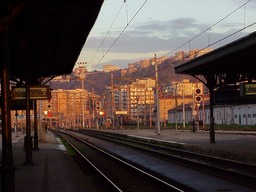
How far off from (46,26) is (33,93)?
279 inches

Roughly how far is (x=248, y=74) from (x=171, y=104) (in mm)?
156118

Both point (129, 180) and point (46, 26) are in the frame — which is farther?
point (129, 180)

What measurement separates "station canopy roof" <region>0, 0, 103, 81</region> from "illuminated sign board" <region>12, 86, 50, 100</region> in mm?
1061

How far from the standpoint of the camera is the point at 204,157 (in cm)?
2353

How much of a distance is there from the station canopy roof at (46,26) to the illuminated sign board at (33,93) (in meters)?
1.06

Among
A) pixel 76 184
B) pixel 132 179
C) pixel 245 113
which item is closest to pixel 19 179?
pixel 76 184

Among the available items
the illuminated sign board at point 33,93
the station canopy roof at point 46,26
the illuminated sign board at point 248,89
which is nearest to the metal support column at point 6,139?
the station canopy roof at point 46,26

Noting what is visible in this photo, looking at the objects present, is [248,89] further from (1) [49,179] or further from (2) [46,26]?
(2) [46,26]

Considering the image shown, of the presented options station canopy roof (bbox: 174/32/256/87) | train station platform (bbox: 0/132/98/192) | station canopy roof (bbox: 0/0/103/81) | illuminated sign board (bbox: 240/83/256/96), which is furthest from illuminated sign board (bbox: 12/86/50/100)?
illuminated sign board (bbox: 240/83/256/96)

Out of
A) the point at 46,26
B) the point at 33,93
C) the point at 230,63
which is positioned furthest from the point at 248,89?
the point at 46,26

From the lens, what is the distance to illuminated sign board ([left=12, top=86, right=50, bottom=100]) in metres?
21.9

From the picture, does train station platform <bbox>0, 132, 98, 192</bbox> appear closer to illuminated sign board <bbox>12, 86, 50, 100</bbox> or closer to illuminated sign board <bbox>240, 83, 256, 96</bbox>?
illuminated sign board <bbox>12, 86, 50, 100</bbox>

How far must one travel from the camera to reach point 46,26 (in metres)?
16.0

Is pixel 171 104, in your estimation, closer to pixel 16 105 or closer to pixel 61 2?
pixel 16 105
